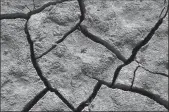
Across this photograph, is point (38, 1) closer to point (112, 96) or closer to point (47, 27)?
point (47, 27)

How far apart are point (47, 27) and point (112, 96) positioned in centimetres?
70

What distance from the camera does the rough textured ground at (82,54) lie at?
6.45 ft

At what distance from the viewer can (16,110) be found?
1.94 meters

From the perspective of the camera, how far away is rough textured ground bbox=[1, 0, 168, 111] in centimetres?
197

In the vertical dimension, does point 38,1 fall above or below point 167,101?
above

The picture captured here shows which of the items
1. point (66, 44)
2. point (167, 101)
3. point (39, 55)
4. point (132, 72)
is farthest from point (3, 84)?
point (167, 101)

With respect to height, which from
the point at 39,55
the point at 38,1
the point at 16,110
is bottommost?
the point at 16,110

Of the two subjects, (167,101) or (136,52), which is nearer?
(167,101)

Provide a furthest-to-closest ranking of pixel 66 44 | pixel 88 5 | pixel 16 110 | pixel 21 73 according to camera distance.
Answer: pixel 88 5
pixel 66 44
pixel 21 73
pixel 16 110

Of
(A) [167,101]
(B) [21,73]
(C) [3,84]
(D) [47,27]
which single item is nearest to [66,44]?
(D) [47,27]

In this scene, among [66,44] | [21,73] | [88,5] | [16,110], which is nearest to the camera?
[16,110]

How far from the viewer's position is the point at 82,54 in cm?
214

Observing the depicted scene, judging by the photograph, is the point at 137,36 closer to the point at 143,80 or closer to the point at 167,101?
the point at 143,80

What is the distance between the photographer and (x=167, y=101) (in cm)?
195
